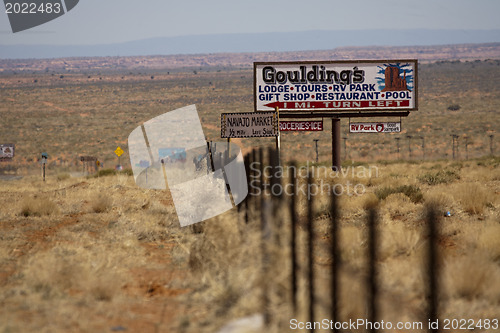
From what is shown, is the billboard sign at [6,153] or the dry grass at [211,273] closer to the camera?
the dry grass at [211,273]

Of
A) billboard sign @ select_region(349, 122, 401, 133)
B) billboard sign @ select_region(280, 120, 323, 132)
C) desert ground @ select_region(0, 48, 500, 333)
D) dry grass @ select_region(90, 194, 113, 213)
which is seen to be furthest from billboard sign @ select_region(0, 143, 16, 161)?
dry grass @ select_region(90, 194, 113, 213)

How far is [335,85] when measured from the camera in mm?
26969

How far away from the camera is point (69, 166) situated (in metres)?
50.7

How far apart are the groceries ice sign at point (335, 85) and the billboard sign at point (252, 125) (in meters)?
10.9

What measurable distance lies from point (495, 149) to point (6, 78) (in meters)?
118

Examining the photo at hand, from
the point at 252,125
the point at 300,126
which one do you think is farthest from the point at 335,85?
the point at 252,125

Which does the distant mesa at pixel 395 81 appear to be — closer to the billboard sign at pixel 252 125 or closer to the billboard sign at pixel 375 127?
the billboard sign at pixel 375 127

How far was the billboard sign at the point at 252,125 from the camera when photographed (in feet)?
51.5

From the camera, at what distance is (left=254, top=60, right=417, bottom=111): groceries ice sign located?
26.8 metres

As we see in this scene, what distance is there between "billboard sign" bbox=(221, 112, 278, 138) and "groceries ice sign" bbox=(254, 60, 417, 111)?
35.8 ft

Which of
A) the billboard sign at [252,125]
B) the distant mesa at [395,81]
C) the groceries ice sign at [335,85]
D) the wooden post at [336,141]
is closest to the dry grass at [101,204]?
the billboard sign at [252,125]

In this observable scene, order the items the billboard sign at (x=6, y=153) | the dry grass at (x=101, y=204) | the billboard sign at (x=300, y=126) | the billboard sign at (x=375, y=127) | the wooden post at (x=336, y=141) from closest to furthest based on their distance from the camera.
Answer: the dry grass at (x=101, y=204) → the billboard sign at (x=300, y=126) → the billboard sign at (x=375, y=127) → the wooden post at (x=336, y=141) → the billboard sign at (x=6, y=153)

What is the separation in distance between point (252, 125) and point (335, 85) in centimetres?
1191

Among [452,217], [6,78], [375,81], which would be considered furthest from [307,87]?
[6,78]
